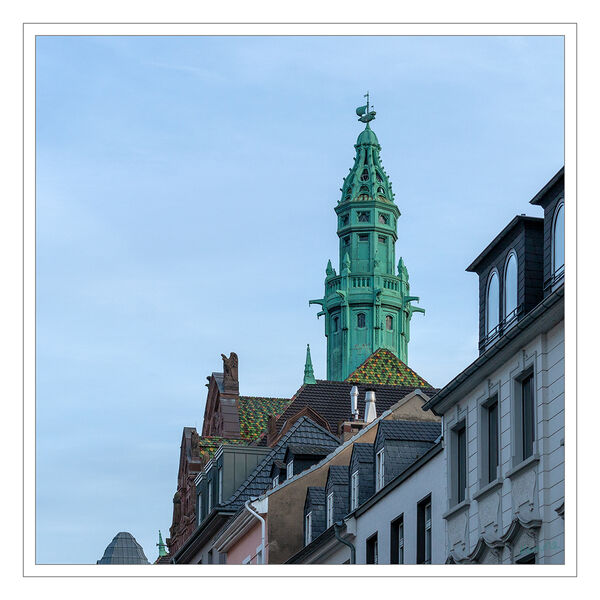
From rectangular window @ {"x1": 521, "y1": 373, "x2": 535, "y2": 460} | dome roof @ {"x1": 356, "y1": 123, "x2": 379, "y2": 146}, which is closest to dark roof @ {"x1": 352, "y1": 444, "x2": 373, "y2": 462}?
rectangular window @ {"x1": 521, "y1": 373, "x2": 535, "y2": 460}

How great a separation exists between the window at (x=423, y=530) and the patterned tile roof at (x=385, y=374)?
36995 millimetres

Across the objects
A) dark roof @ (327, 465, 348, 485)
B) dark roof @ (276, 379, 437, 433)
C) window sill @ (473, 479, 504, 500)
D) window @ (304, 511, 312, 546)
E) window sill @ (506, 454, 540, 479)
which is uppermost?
dark roof @ (276, 379, 437, 433)

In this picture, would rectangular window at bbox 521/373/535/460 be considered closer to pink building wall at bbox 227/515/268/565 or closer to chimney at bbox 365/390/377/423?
pink building wall at bbox 227/515/268/565

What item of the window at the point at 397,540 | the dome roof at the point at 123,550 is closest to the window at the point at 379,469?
the window at the point at 397,540

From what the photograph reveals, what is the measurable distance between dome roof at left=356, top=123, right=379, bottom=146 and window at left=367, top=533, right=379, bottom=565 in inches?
2641

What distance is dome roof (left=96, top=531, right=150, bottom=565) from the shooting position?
4535 inches

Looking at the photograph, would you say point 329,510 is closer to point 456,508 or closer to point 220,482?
point 456,508

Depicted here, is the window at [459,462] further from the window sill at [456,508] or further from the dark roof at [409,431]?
the dark roof at [409,431]
